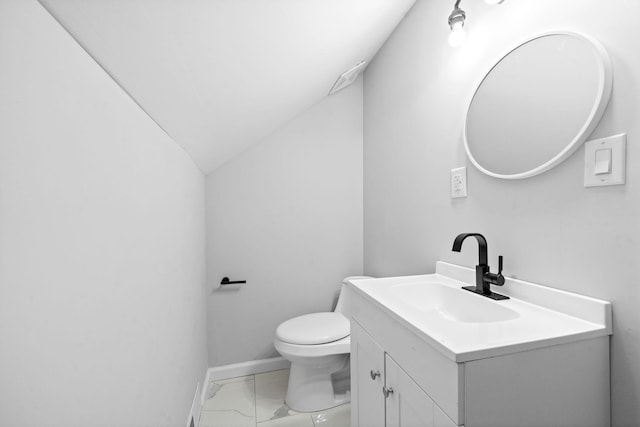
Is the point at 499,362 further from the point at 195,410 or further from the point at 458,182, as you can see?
the point at 195,410

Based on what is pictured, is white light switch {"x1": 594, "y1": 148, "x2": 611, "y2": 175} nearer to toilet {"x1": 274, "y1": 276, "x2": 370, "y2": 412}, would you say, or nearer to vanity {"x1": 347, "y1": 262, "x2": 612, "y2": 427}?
vanity {"x1": 347, "y1": 262, "x2": 612, "y2": 427}

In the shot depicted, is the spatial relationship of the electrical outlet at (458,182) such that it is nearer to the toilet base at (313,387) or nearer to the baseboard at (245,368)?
the toilet base at (313,387)

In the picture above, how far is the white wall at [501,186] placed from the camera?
744 millimetres

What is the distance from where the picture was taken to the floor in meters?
1.64

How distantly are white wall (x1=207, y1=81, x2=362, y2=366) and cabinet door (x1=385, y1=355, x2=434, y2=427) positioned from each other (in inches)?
51.7

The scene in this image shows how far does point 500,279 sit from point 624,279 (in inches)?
11.8

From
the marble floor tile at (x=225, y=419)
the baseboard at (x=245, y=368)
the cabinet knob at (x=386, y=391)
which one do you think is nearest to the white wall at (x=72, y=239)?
the cabinet knob at (x=386, y=391)

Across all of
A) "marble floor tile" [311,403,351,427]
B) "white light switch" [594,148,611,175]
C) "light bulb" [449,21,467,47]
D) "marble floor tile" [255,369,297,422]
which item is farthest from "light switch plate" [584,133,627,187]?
"marble floor tile" [255,369,297,422]

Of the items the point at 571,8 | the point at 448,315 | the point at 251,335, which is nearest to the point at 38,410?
the point at 448,315

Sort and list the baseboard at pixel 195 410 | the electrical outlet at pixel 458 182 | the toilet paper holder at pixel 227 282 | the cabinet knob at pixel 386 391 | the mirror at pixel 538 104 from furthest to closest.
→ the toilet paper holder at pixel 227 282
the baseboard at pixel 195 410
the electrical outlet at pixel 458 182
the cabinet knob at pixel 386 391
the mirror at pixel 538 104

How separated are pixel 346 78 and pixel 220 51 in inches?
53.2

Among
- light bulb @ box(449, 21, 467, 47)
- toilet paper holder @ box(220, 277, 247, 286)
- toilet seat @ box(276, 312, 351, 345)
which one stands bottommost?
toilet seat @ box(276, 312, 351, 345)

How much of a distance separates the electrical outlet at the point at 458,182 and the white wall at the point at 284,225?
1.03m

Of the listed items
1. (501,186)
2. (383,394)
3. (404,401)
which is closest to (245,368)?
(383,394)
